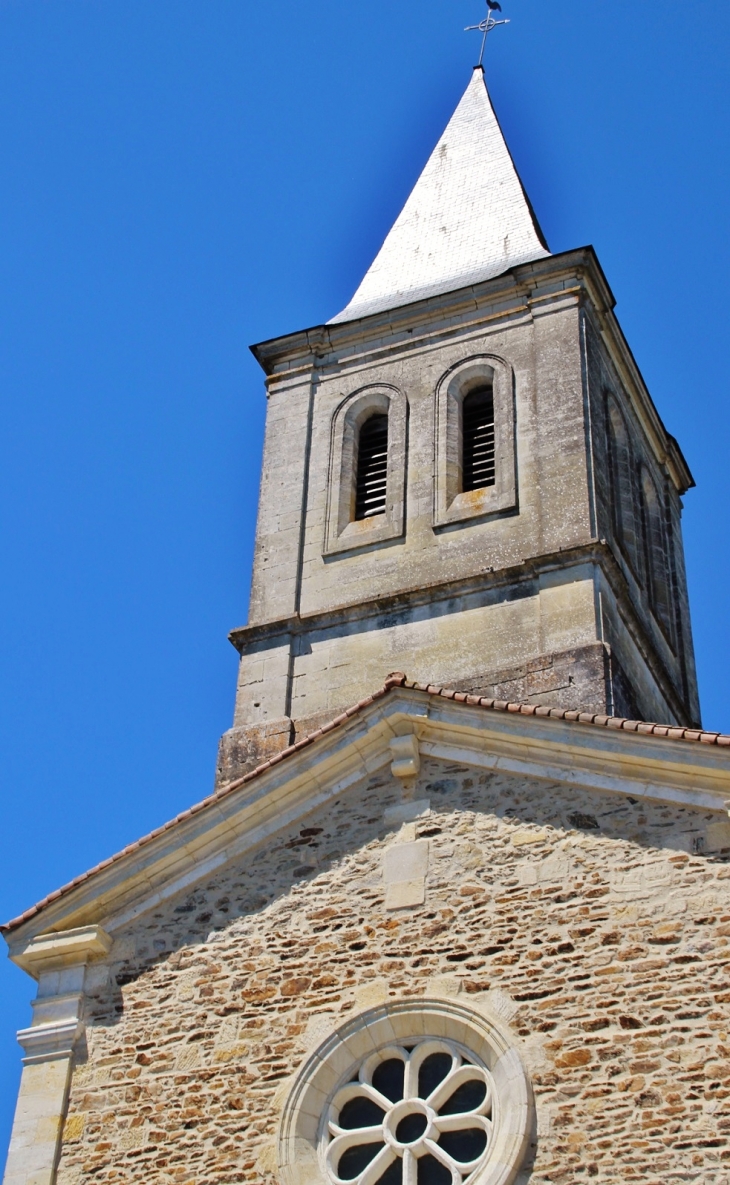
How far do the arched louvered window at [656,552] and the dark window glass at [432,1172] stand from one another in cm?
912

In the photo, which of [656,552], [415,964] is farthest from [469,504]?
[415,964]

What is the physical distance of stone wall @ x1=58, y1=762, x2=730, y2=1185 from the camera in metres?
8.68

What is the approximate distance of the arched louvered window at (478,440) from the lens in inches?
651

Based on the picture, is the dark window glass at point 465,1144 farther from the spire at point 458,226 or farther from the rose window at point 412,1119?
the spire at point 458,226

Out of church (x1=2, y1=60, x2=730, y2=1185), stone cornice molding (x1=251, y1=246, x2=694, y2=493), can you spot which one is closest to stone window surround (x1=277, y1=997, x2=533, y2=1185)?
church (x1=2, y1=60, x2=730, y2=1185)

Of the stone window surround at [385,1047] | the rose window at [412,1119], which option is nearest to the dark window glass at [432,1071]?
the rose window at [412,1119]

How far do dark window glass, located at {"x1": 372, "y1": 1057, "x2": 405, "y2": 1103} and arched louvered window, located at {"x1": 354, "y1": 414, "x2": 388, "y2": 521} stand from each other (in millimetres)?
7901

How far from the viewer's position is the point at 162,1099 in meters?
9.68

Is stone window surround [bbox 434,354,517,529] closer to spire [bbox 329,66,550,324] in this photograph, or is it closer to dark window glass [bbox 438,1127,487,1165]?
spire [bbox 329,66,550,324]

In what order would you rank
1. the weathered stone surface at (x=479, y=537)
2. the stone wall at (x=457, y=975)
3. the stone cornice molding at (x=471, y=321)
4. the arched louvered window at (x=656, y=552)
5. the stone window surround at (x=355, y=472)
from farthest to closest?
the arched louvered window at (x=656, y=552)
the stone cornice molding at (x=471, y=321)
the stone window surround at (x=355, y=472)
the weathered stone surface at (x=479, y=537)
the stone wall at (x=457, y=975)

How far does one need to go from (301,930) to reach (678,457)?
1096cm

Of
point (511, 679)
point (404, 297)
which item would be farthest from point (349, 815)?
point (404, 297)

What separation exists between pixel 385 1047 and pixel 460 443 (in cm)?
836

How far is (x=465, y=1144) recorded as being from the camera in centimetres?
905
